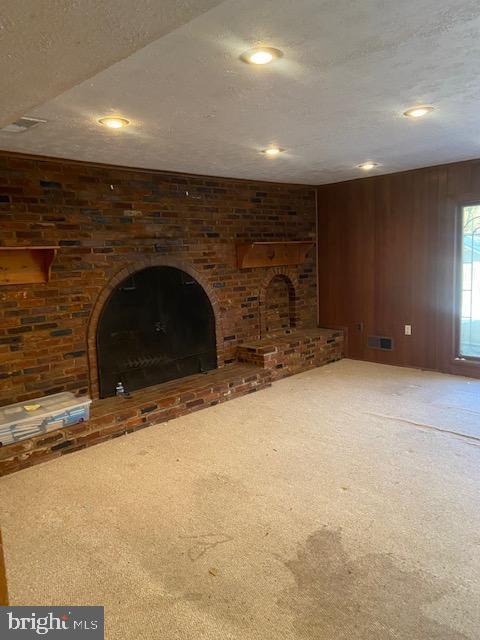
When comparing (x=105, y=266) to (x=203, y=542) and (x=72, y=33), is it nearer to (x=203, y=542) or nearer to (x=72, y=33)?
(x=203, y=542)

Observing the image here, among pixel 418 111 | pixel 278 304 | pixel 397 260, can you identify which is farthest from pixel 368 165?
pixel 278 304

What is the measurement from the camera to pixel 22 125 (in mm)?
2625

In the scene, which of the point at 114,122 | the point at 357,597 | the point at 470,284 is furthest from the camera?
the point at 470,284

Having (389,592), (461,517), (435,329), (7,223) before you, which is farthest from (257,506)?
(435,329)

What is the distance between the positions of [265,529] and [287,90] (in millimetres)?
2181

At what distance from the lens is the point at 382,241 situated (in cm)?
529

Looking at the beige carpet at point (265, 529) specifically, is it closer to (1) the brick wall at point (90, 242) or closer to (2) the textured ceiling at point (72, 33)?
(1) the brick wall at point (90, 242)

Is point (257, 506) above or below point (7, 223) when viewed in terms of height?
below

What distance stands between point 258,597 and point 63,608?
763 mm

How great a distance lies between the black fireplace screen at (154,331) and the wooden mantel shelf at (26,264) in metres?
0.62

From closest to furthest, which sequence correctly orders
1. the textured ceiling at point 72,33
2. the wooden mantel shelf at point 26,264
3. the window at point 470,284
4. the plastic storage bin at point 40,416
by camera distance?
the textured ceiling at point 72,33 → the plastic storage bin at point 40,416 → the wooden mantel shelf at point 26,264 → the window at point 470,284

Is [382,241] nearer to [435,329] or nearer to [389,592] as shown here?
[435,329]

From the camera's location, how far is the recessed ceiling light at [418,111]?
2652mm

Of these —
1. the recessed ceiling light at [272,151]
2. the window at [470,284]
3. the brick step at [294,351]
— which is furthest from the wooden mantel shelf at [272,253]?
the window at [470,284]
